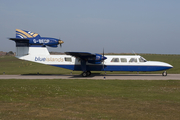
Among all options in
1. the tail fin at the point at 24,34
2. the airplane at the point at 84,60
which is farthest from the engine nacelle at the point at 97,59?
the tail fin at the point at 24,34

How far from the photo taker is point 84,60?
1102 inches

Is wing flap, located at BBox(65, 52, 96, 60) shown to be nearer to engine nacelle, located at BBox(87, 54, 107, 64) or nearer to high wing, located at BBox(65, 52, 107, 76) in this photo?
high wing, located at BBox(65, 52, 107, 76)

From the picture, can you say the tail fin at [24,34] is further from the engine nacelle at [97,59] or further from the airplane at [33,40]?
the engine nacelle at [97,59]

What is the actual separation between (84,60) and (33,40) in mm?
9111

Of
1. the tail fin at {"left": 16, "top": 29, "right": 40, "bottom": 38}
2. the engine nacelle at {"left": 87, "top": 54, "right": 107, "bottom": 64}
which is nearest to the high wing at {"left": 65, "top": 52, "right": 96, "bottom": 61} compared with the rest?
the engine nacelle at {"left": 87, "top": 54, "right": 107, "bottom": 64}

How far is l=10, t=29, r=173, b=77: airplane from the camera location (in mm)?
27281

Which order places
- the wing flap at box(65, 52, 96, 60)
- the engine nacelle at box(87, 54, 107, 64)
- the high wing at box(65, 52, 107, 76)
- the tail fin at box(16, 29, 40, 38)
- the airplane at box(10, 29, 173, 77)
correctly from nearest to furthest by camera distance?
the wing flap at box(65, 52, 96, 60)
the high wing at box(65, 52, 107, 76)
the engine nacelle at box(87, 54, 107, 64)
the airplane at box(10, 29, 173, 77)
the tail fin at box(16, 29, 40, 38)

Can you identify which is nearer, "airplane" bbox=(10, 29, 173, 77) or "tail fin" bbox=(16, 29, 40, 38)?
"airplane" bbox=(10, 29, 173, 77)

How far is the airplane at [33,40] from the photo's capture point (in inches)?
1145

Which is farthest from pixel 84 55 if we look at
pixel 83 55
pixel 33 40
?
pixel 33 40

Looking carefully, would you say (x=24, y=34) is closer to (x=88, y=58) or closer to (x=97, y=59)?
(x=88, y=58)

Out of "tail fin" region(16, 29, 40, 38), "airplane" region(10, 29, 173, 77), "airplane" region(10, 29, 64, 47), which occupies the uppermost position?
"tail fin" region(16, 29, 40, 38)
